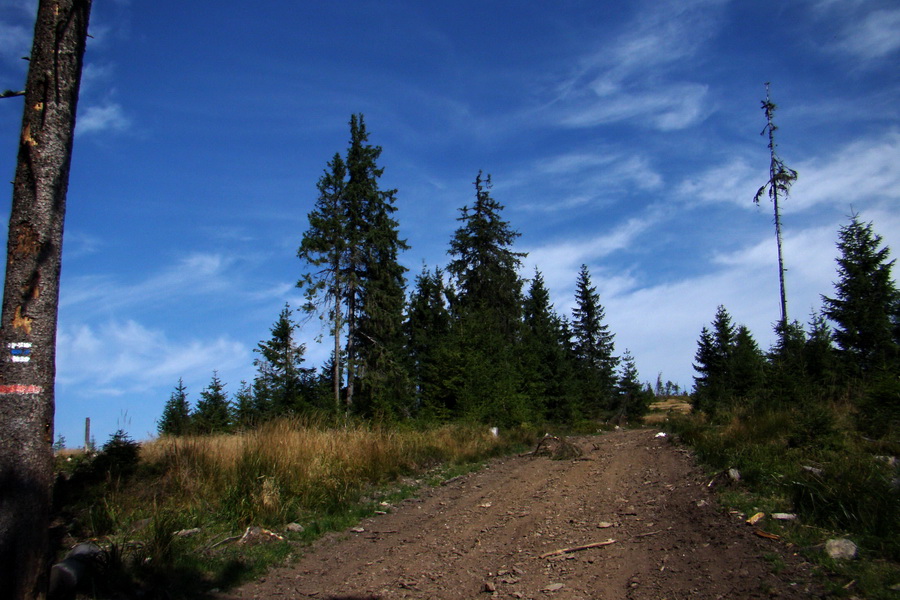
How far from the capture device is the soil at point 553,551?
425 centimetres

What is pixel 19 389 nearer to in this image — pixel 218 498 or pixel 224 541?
pixel 224 541

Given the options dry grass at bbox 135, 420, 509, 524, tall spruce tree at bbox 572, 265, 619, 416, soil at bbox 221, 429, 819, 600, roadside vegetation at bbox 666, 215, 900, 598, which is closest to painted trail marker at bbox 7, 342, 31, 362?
soil at bbox 221, 429, 819, 600

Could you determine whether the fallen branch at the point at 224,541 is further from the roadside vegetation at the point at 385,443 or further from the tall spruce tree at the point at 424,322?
the tall spruce tree at the point at 424,322

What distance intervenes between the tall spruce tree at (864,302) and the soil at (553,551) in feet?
76.3

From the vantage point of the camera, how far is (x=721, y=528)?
5465mm

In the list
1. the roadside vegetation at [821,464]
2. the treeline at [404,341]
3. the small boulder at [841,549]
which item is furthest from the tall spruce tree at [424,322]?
the small boulder at [841,549]

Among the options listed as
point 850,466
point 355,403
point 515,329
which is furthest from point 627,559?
point 515,329

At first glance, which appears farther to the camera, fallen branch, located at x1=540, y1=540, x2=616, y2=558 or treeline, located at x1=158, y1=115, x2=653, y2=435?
treeline, located at x1=158, y1=115, x2=653, y2=435

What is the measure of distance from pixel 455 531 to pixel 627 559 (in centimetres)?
220

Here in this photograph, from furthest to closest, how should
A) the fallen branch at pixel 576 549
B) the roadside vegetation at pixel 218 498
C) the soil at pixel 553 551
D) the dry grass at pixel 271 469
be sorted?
the dry grass at pixel 271 469
the fallen branch at pixel 576 549
the roadside vegetation at pixel 218 498
the soil at pixel 553 551

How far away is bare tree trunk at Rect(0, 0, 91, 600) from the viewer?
3.31 metres

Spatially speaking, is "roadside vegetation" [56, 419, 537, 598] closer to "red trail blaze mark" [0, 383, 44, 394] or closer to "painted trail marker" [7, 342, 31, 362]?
"red trail blaze mark" [0, 383, 44, 394]

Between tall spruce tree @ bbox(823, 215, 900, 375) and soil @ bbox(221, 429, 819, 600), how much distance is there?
76.3ft

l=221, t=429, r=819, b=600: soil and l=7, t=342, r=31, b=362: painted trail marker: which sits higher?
l=7, t=342, r=31, b=362: painted trail marker
